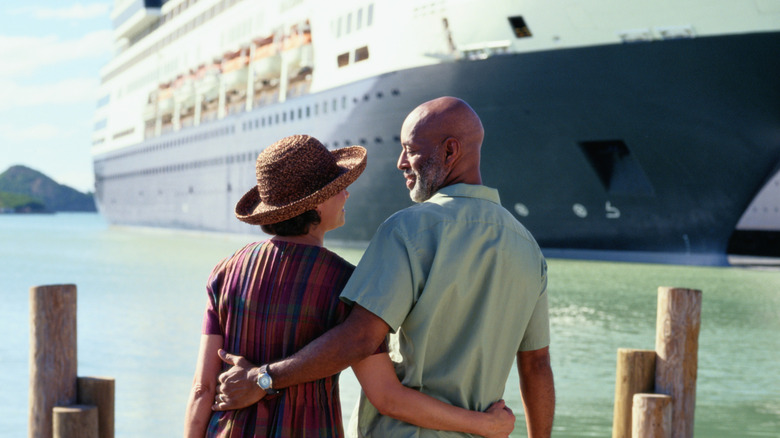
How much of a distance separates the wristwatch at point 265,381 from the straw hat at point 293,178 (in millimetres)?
313

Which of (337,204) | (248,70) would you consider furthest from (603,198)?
(248,70)

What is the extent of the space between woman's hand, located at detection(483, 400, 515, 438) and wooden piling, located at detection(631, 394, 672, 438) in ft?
7.06

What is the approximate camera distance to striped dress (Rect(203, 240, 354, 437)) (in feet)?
6.45

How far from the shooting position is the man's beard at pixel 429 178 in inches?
80.5

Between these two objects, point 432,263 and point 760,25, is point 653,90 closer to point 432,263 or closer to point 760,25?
point 760,25

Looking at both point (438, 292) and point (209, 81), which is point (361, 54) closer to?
point (209, 81)

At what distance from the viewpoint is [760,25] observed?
15.1 meters

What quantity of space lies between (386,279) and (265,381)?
316mm

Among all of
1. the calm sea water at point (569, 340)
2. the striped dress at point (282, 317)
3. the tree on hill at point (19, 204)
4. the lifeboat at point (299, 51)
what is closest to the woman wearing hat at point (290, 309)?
the striped dress at point (282, 317)

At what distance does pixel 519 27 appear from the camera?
1717 centimetres

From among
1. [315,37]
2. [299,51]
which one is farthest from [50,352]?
[299,51]

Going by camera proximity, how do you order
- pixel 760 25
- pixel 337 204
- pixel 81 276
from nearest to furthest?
pixel 337 204
pixel 760 25
pixel 81 276

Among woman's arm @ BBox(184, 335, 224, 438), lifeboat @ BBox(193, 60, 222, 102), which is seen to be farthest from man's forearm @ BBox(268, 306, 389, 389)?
lifeboat @ BBox(193, 60, 222, 102)

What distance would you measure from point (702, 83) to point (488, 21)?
416 cm
